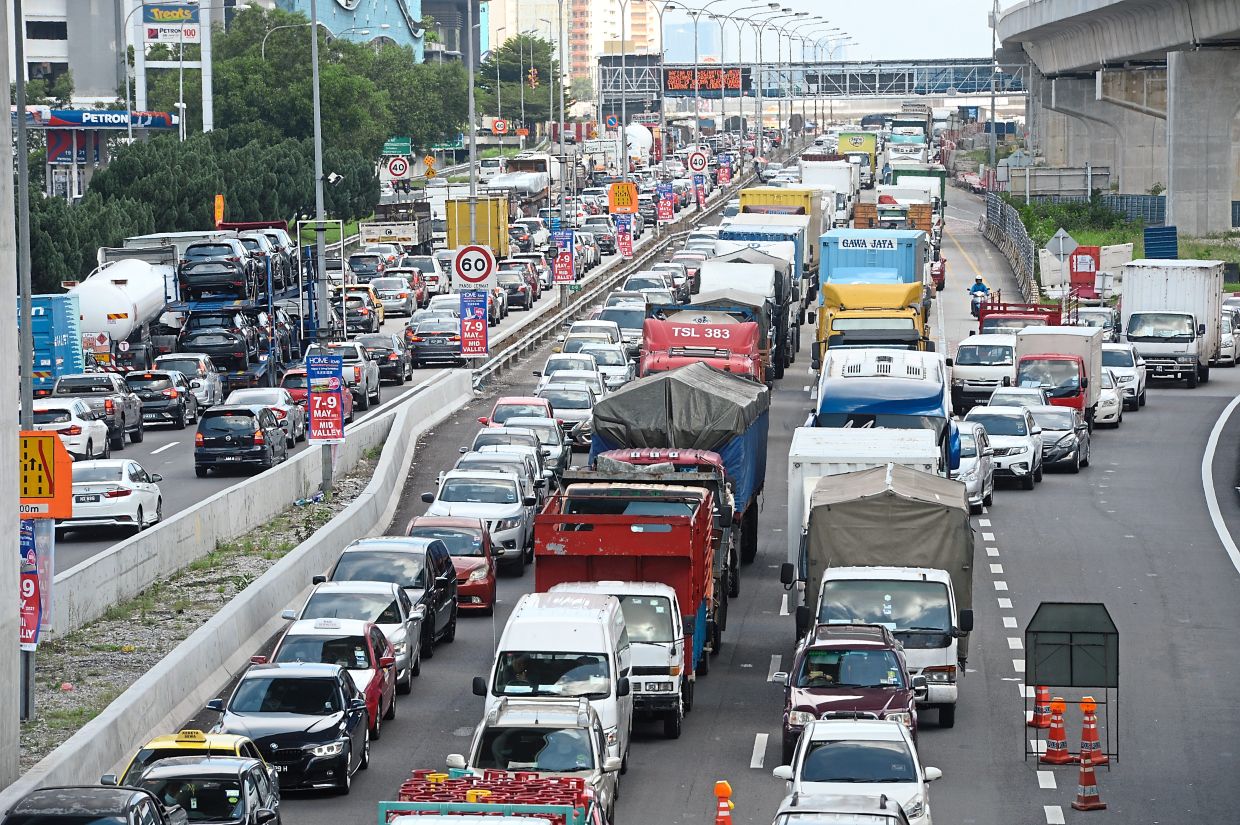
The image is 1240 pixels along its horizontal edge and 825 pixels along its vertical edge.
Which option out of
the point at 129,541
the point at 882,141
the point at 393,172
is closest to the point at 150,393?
the point at 129,541

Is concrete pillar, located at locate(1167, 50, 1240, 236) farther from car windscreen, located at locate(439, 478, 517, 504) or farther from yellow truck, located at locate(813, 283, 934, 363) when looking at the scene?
car windscreen, located at locate(439, 478, 517, 504)

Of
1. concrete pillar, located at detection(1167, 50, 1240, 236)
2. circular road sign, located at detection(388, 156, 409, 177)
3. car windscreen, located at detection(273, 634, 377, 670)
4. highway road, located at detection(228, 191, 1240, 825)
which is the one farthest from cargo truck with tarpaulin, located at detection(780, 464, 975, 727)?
circular road sign, located at detection(388, 156, 409, 177)

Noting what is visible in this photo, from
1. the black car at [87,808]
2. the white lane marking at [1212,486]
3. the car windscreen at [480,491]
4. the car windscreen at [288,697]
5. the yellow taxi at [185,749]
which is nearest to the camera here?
the black car at [87,808]

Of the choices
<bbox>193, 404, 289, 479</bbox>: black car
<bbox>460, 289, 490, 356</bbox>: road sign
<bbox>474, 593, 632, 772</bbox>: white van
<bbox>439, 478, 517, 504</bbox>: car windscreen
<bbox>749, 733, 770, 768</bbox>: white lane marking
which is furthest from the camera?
<bbox>460, 289, 490, 356</bbox>: road sign

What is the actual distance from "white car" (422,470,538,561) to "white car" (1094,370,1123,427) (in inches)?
745

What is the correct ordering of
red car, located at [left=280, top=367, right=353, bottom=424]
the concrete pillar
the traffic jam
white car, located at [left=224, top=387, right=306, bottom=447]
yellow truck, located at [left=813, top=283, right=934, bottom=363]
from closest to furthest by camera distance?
the traffic jam, white car, located at [left=224, top=387, right=306, bottom=447], yellow truck, located at [left=813, top=283, right=934, bottom=363], red car, located at [left=280, top=367, right=353, bottom=424], the concrete pillar

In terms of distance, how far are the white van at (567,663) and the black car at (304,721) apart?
1.26m

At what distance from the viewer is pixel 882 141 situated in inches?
7042

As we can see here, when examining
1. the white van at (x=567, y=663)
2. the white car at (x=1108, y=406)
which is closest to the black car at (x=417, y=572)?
the white van at (x=567, y=663)

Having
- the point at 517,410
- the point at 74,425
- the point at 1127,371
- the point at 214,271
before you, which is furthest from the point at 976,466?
the point at 214,271

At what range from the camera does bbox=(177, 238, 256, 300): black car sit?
52.5 metres

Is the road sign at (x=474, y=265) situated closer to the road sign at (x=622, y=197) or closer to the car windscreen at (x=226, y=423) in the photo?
the car windscreen at (x=226, y=423)

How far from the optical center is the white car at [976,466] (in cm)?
3703

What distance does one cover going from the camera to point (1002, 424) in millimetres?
40875
